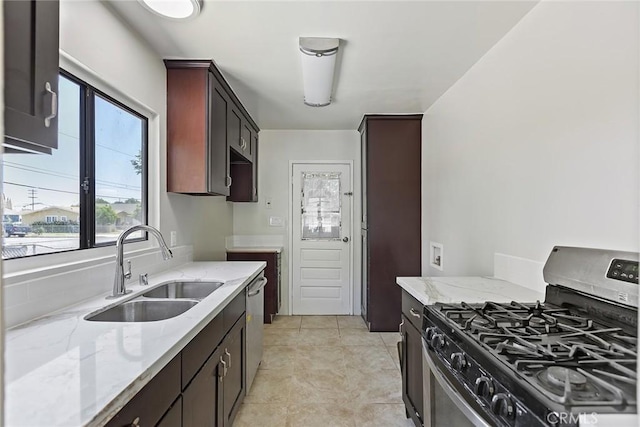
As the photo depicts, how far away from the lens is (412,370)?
194 centimetres

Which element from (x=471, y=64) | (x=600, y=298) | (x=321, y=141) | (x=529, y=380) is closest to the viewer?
(x=529, y=380)

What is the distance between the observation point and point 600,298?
1.29 m

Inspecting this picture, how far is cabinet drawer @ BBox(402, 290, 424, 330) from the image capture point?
5.84 ft

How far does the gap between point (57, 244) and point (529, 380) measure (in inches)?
72.6

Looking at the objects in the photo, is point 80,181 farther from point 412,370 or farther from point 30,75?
point 412,370

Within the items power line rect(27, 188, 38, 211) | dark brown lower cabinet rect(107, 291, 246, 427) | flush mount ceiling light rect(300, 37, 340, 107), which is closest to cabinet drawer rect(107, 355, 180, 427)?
dark brown lower cabinet rect(107, 291, 246, 427)

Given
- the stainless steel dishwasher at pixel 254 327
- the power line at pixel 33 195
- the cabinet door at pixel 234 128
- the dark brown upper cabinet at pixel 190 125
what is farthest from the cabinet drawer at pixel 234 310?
the cabinet door at pixel 234 128

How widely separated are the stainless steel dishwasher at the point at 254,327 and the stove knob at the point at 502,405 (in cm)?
171

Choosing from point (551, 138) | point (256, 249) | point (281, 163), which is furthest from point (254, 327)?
point (281, 163)

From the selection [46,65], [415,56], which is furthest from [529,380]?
[415,56]

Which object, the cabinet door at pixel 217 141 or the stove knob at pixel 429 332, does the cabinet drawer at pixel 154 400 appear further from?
the cabinet door at pixel 217 141

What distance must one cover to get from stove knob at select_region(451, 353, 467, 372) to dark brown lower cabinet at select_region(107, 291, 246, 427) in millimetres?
960

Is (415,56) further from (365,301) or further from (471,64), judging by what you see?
(365,301)

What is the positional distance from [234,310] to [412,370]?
3.56 ft
